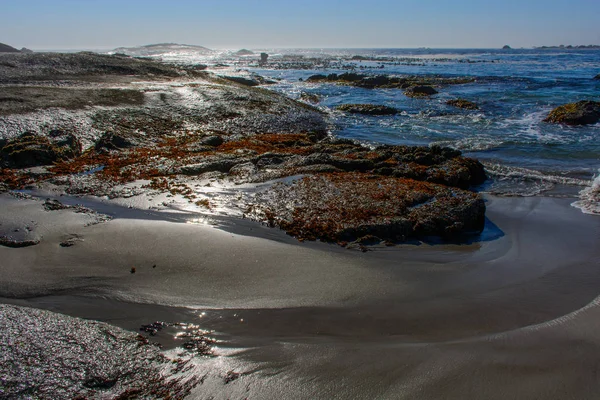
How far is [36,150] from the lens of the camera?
365 inches

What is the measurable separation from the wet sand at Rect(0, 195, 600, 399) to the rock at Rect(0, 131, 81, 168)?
3.16 meters

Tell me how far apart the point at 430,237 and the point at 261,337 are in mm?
3683

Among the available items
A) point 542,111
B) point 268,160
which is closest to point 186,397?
point 268,160

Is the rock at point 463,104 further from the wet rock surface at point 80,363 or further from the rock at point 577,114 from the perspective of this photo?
the wet rock surface at point 80,363

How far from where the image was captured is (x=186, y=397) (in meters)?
2.96

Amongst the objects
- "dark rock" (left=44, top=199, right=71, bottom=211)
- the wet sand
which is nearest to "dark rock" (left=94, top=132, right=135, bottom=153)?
"dark rock" (left=44, top=199, right=71, bottom=211)

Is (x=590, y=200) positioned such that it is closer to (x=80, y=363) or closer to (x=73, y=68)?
(x=80, y=363)

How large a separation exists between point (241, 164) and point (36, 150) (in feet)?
17.3

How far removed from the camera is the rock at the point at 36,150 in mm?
9047

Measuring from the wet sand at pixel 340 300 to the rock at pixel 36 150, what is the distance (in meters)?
3.16

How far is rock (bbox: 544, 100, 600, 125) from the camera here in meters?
16.9

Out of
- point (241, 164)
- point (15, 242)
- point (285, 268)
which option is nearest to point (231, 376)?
point (285, 268)

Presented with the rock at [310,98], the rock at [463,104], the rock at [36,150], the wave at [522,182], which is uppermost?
the rock at [310,98]

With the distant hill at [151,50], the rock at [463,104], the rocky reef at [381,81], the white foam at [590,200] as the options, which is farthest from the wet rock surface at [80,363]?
the distant hill at [151,50]
